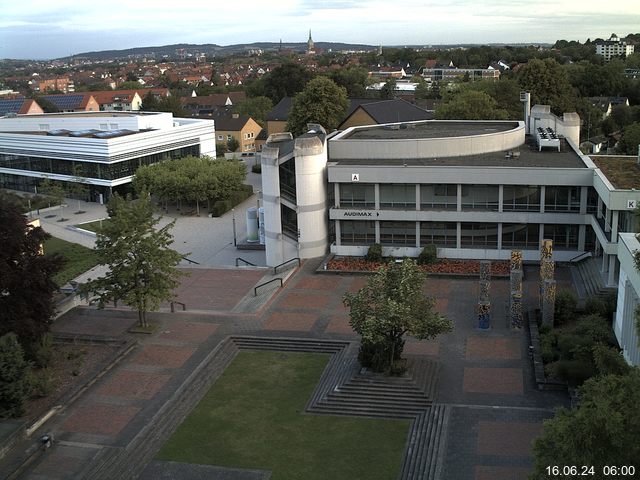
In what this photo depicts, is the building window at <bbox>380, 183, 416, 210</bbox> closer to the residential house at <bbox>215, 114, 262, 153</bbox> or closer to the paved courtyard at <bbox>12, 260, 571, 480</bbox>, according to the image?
the paved courtyard at <bbox>12, 260, 571, 480</bbox>

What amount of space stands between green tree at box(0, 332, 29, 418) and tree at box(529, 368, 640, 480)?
17298 millimetres

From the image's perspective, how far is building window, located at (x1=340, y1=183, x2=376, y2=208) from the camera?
1545 inches

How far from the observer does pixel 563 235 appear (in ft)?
123

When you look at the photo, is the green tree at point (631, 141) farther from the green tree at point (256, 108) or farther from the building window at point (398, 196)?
the green tree at point (256, 108)

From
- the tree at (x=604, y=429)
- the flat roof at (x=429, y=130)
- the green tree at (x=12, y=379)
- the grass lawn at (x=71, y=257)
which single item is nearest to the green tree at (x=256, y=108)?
the flat roof at (x=429, y=130)

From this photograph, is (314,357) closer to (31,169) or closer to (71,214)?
(71,214)

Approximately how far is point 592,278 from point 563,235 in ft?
14.2

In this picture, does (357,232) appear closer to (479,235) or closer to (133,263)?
(479,235)

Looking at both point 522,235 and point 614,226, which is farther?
point 522,235

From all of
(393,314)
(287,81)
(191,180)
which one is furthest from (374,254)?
(287,81)

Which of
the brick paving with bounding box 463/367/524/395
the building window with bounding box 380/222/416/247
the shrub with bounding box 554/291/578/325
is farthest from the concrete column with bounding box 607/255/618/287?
the building window with bounding box 380/222/416/247

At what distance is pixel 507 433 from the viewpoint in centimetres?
2169

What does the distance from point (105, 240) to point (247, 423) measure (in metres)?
11.4

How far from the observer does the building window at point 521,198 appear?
122 ft
